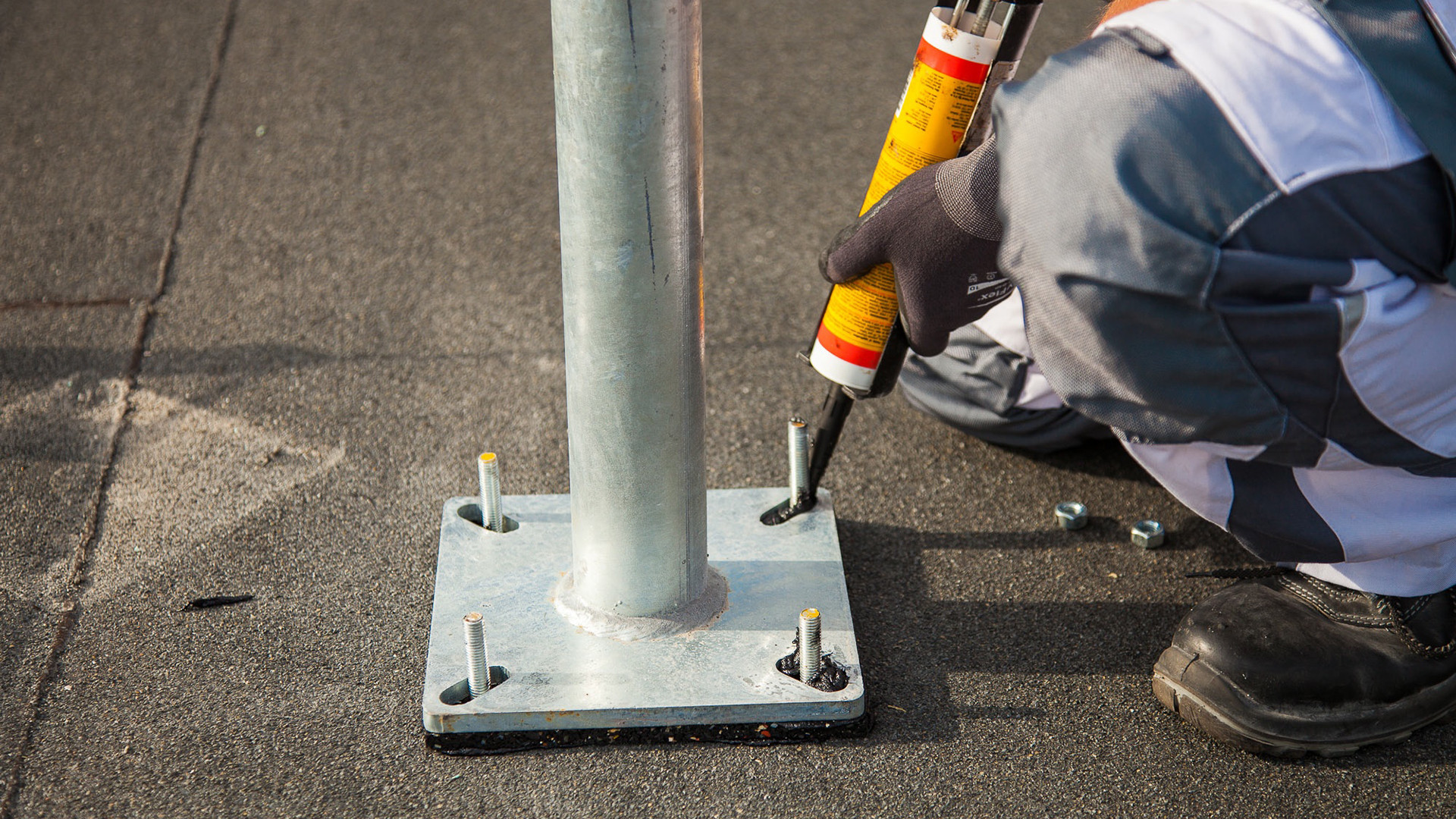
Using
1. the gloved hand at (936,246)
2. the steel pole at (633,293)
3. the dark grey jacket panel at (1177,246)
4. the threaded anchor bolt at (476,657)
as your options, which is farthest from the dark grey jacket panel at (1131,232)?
the threaded anchor bolt at (476,657)

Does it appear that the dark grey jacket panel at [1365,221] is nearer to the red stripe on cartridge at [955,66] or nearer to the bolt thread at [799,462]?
the red stripe on cartridge at [955,66]

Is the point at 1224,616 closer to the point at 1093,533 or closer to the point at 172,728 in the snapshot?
the point at 1093,533

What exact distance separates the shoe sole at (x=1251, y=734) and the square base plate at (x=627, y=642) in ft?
1.62

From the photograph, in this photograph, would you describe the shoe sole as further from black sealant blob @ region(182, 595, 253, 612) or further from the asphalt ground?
black sealant blob @ region(182, 595, 253, 612)

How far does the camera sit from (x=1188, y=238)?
55.5 inches

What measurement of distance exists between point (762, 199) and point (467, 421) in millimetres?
1205

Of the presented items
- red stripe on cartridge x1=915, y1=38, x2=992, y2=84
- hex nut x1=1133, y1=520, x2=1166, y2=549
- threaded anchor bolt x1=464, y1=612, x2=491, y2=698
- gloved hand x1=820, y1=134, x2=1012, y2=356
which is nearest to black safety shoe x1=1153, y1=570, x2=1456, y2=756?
hex nut x1=1133, y1=520, x2=1166, y2=549

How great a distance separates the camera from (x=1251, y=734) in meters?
1.82

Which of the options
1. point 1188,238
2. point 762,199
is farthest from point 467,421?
point 1188,238

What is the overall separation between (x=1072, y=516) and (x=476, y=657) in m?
1.14

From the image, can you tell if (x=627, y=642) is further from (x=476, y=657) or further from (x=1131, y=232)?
(x=1131, y=232)

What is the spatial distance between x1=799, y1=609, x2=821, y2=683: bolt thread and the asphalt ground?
0.12 meters

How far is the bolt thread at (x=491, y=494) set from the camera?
2.12 metres

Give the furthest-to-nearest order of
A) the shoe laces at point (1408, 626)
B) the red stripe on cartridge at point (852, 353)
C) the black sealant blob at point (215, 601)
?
the black sealant blob at point (215, 601), the red stripe on cartridge at point (852, 353), the shoe laces at point (1408, 626)
